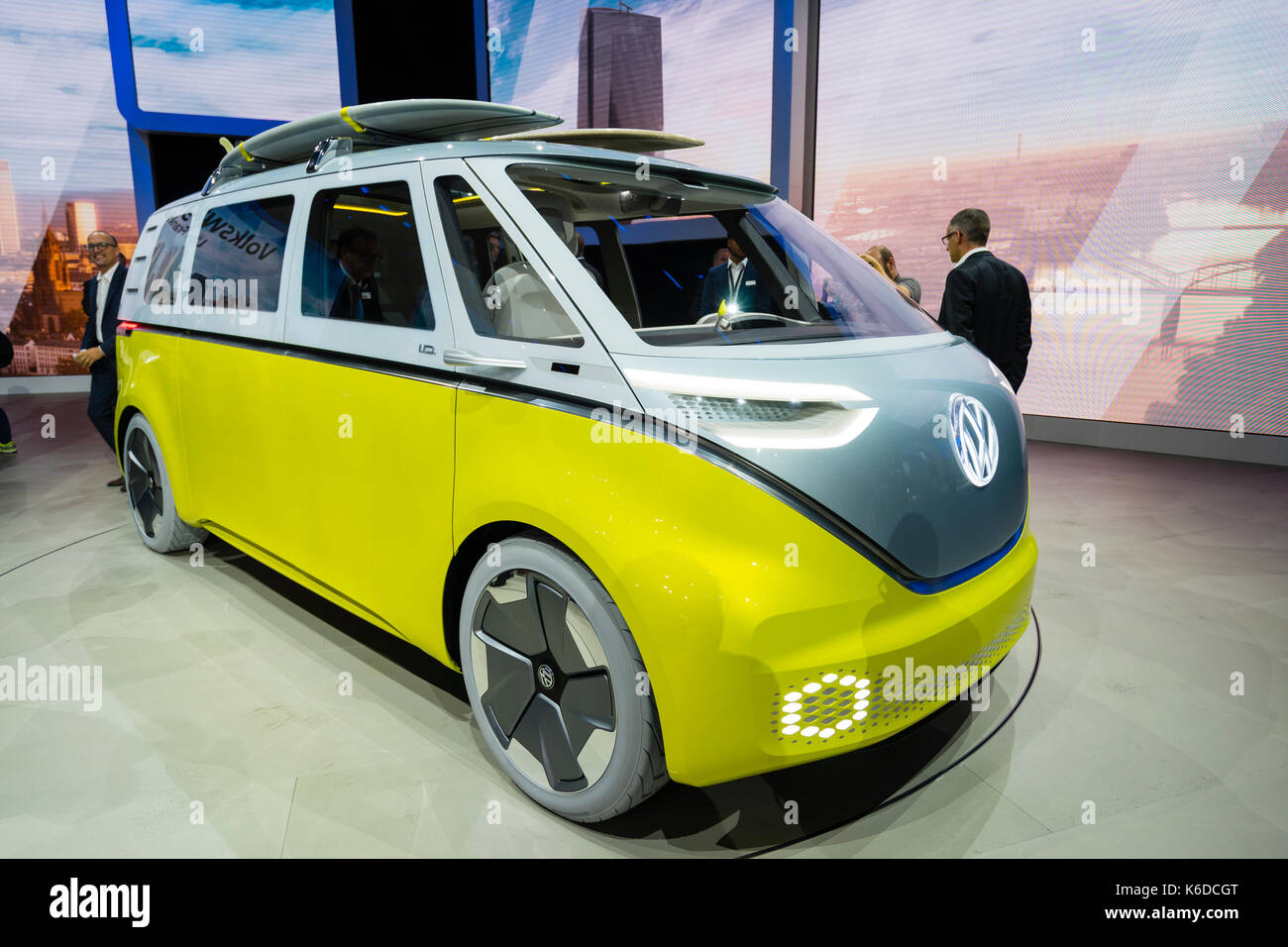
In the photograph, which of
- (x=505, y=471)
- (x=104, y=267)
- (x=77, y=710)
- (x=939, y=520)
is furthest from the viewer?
(x=104, y=267)

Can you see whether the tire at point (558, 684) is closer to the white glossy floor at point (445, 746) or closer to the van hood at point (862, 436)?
the white glossy floor at point (445, 746)

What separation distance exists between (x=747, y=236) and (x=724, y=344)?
98 centimetres

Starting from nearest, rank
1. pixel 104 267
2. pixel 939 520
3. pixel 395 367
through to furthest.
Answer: pixel 939 520, pixel 395 367, pixel 104 267

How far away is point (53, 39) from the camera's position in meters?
10.3

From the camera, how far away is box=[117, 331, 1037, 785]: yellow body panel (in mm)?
1580

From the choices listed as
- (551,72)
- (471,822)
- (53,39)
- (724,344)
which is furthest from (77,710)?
(53,39)

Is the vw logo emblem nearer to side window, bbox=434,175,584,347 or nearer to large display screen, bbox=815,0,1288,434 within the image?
side window, bbox=434,175,584,347

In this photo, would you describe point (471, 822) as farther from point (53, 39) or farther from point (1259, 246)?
point (53, 39)

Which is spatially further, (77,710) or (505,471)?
(77,710)

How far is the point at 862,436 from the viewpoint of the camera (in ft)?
5.53

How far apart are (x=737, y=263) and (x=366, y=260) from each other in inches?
49.8

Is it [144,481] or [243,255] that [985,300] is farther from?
[144,481]

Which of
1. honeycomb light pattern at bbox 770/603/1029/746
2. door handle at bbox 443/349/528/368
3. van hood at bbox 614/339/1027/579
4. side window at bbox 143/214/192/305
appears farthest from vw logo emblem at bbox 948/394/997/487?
side window at bbox 143/214/192/305

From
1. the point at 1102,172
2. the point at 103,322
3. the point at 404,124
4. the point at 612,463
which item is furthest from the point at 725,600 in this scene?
the point at 1102,172
